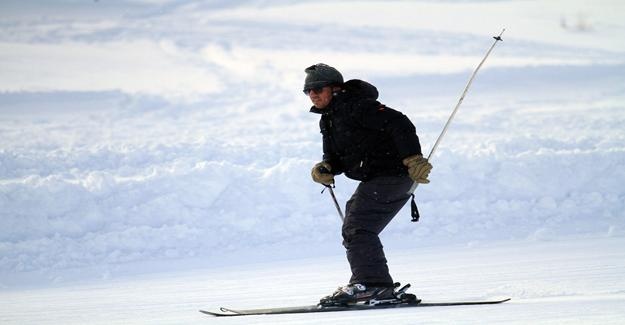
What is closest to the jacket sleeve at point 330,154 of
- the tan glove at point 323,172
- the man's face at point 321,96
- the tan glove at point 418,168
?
the tan glove at point 323,172

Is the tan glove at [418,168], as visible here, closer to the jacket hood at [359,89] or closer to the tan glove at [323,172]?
the jacket hood at [359,89]

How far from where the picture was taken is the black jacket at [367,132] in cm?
546

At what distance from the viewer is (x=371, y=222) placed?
5.73m

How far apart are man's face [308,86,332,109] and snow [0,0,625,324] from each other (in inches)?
46.1

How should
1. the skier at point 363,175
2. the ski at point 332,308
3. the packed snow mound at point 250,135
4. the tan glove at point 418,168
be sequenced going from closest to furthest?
the tan glove at point 418,168
the ski at point 332,308
the skier at point 363,175
the packed snow mound at point 250,135

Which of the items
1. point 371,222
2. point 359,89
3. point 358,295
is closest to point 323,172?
point 371,222

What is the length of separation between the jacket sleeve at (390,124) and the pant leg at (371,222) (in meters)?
0.30

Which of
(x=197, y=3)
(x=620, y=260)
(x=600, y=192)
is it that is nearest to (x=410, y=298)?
(x=620, y=260)

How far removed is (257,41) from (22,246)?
15.1 meters

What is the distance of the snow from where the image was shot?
24.1 ft

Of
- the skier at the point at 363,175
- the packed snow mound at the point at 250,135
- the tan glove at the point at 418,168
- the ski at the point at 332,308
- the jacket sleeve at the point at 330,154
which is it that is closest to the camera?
the tan glove at the point at 418,168

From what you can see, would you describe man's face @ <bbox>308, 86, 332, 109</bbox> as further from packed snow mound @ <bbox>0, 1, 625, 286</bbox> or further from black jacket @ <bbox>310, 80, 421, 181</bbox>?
packed snow mound @ <bbox>0, 1, 625, 286</bbox>

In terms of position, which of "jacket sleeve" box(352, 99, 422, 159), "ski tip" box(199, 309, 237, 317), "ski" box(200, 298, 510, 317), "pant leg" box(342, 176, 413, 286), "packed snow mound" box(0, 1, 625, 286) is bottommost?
"ski" box(200, 298, 510, 317)

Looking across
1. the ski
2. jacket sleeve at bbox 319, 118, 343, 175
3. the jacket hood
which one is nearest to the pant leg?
the ski
